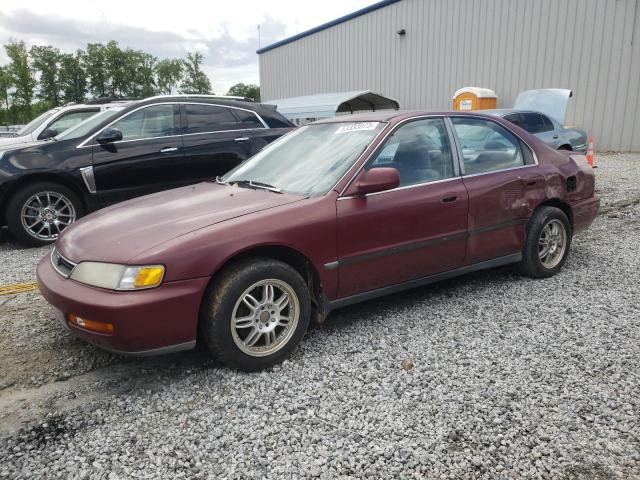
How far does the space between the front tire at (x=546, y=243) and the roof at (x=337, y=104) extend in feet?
36.7

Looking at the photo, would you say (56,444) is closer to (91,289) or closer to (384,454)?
(91,289)

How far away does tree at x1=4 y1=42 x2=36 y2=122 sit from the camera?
51.5m

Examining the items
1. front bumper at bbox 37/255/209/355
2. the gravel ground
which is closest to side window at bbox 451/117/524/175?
the gravel ground

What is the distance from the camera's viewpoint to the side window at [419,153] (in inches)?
139

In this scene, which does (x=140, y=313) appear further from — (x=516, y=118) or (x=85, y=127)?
(x=516, y=118)

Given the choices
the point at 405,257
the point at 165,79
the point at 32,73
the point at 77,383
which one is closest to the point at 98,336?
the point at 77,383

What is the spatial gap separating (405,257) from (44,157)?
4.52 meters

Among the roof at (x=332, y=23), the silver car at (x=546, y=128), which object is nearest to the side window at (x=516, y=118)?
the silver car at (x=546, y=128)

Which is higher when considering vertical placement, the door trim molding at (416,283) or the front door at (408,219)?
the front door at (408,219)

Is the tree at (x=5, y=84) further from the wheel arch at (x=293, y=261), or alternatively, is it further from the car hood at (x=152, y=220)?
the wheel arch at (x=293, y=261)

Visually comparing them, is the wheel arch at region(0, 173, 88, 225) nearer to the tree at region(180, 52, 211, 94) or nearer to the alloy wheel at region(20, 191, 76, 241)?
the alloy wheel at region(20, 191, 76, 241)

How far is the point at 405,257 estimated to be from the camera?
348 cm

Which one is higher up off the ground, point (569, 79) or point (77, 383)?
point (569, 79)

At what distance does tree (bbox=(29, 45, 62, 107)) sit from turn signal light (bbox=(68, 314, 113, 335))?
75803mm
